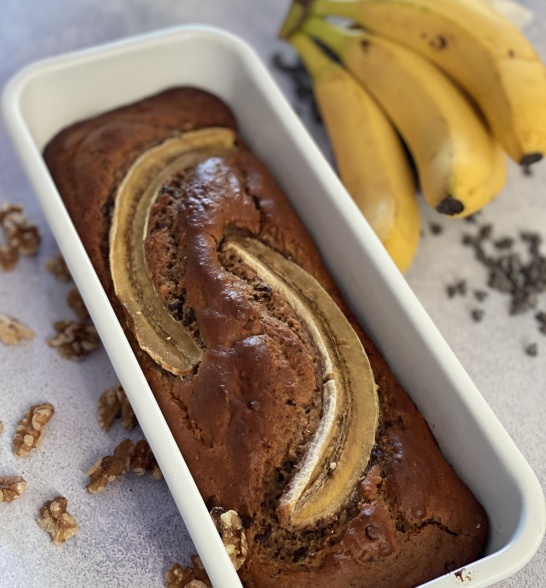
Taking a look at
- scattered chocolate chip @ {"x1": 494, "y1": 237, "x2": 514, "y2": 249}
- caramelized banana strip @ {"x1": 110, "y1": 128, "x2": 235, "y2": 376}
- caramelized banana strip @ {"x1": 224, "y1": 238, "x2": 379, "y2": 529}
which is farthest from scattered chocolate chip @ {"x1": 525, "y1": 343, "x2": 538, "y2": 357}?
caramelized banana strip @ {"x1": 110, "y1": 128, "x2": 235, "y2": 376}

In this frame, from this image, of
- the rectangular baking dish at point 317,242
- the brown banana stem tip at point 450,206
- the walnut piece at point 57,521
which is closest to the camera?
the rectangular baking dish at point 317,242

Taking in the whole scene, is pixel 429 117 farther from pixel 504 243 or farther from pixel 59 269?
pixel 59 269

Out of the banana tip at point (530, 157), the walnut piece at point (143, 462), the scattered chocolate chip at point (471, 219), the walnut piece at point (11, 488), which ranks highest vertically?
the banana tip at point (530, 157)

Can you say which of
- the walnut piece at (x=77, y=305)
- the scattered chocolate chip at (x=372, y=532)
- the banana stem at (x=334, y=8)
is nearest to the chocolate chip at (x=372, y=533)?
the scattered chocolate chip at (x=372, y=532)

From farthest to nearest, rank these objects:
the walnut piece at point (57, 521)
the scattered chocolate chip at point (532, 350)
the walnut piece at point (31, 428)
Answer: the scattered chocolate chip at point (532, 350) → the walnut piece at point (31, 428) → the walnut piece at point (57, 521)

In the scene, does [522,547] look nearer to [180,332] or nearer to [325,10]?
[180,332]

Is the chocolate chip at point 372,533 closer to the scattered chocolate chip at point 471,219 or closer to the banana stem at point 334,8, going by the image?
the scattered chocolate chip at point 471,219

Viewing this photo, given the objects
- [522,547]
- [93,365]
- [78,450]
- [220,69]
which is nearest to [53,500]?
[78,450]
